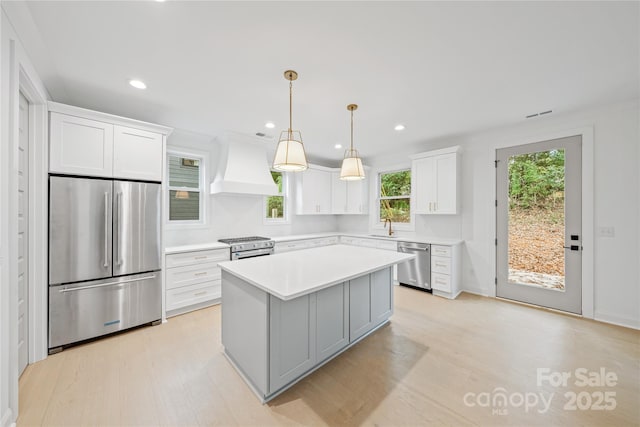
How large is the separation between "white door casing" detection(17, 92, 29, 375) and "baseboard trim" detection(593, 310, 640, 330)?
19.9 feet

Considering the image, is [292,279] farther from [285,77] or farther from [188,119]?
[188,119]

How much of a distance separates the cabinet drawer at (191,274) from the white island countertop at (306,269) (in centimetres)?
112

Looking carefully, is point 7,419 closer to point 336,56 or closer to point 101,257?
point 101,257

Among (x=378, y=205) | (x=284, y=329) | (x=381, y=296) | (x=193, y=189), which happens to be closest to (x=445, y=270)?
(x=381, y=296)

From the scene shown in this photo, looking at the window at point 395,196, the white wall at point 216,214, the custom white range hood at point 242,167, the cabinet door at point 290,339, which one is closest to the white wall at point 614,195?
the window at point 395,196

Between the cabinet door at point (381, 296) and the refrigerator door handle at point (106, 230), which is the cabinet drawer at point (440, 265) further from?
the refrigerator door handle at point (106, 230)

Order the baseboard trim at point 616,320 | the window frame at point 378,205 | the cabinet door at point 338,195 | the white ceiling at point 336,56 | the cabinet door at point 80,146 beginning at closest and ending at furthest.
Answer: the white ceiling at point 336,56 < the cabinet door at point 80,146 < the baseboard trim at point 616,320 < the window frame at point 378,205 < the cabinet door at point 338,195

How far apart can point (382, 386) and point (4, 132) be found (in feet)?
10.2

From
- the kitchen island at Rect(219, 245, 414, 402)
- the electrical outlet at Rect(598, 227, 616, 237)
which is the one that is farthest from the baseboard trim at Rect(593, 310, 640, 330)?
the kitchen island at Rect(219, 245, 414, 402)

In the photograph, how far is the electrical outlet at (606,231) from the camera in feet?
9.81

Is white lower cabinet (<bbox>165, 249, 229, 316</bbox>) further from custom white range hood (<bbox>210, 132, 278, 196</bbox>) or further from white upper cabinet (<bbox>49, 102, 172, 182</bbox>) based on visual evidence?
white upper cabinet (<bbox>49, 102, 172, 182</bbox>)

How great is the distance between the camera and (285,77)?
230 cm

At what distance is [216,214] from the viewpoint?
166 inches

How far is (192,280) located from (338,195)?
350 cm
